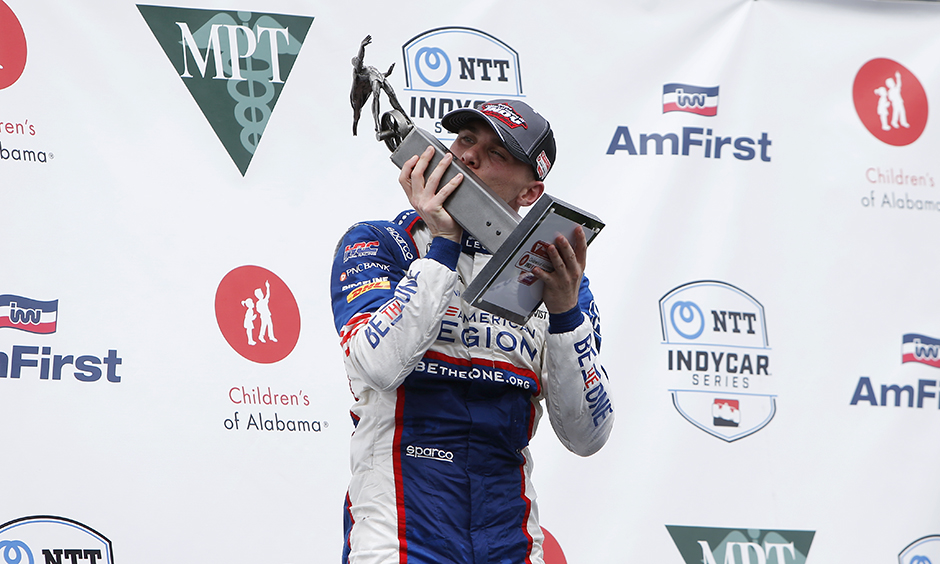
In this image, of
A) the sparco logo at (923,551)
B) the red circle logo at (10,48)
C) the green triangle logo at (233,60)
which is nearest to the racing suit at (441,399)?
the green triangle logo at (233,60)

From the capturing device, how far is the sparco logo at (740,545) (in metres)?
2.63

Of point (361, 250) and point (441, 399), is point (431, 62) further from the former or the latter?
point (441, 399)

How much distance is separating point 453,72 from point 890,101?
1.41m

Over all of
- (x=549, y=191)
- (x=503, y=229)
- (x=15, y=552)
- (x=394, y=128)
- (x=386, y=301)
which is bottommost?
(x=15, y=552)

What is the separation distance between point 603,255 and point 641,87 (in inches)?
21.3

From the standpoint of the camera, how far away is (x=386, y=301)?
4.87 feet

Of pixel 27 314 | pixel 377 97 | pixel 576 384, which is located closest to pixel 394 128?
pixel 377 97

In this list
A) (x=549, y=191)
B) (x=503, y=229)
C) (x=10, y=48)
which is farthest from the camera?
(x=549, y=191)

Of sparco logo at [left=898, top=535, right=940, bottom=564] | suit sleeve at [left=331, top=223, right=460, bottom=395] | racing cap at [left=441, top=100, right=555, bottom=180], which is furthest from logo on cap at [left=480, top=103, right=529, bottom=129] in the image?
sparco logo at [left=898, top=535, right=940, bottom=564]

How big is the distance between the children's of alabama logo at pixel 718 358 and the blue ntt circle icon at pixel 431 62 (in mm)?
919

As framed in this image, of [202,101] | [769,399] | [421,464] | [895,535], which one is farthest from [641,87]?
[421,464]

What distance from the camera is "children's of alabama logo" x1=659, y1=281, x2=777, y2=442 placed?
2.70 meters

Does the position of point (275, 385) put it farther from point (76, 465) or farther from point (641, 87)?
point (641, 87)

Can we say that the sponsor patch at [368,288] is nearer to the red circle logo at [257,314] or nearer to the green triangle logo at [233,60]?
the red circle logo at [257,314]
